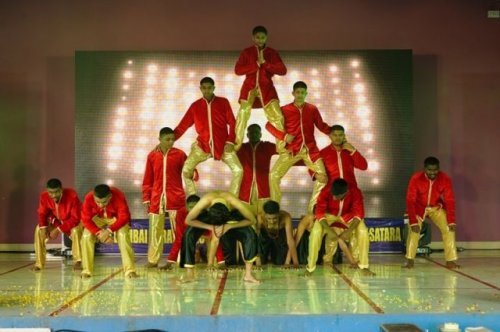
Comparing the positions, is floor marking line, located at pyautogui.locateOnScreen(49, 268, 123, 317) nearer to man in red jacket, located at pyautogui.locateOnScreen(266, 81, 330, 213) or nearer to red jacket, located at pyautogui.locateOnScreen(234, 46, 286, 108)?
man in red jacket, located at pyautogui.locateOnScreen(266, 81, 330, 213)

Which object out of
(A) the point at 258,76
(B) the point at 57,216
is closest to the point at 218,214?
(A) the point at 258,76

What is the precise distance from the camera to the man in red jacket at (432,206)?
7711 millimetres

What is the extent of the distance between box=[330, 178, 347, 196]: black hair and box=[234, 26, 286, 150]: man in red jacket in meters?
1.09

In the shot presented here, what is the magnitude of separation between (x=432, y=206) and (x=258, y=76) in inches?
93.2

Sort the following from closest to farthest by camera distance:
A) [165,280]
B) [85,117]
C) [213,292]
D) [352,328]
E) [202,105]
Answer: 1. [352,328]
2. [213,292]
3. [165,280]
4. [202,105]
5. [85,117]

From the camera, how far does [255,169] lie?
8.28 meters

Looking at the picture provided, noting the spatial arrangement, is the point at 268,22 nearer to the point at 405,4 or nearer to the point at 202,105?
the point at 405,4

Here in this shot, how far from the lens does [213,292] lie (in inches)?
229

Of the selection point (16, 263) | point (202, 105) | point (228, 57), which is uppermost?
point (228, 57)

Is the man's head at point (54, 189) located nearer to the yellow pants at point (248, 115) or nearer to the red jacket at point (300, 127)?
the yellow pants at point (248, 115)

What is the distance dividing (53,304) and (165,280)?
5.02ft

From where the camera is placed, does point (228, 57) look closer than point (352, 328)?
No

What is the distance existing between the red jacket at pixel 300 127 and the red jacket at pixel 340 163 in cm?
13

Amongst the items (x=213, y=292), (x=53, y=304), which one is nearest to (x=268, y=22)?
(x=213, y=292)
